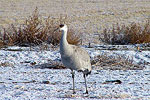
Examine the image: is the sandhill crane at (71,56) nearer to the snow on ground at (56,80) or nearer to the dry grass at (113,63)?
A: the snow on ground at (56,80)

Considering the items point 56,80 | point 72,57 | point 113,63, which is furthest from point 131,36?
point 72,57

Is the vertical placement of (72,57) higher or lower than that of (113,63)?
higher

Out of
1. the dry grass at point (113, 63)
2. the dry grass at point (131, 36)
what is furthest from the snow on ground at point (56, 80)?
the dry grass at point (131, 36)

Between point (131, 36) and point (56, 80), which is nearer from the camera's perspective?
point (56, 80)

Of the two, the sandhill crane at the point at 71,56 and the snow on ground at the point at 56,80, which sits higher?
the sandhill crane at the point at 71,56

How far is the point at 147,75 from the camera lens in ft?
33.9

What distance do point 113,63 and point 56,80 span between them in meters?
2.54

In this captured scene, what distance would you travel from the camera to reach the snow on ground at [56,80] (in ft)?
26.2

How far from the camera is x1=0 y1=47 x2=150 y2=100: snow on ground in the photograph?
315 inches

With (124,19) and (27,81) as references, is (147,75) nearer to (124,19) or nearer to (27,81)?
(27,81)

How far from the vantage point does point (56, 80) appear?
966cm

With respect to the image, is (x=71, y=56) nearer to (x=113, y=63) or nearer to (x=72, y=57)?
(x=72, y=57)

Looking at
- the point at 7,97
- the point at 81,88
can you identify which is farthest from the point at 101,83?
the point at 7,97

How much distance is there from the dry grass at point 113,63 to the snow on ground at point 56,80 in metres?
0.38
